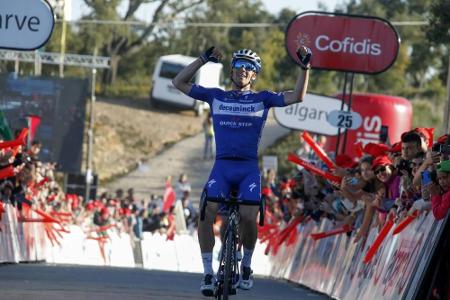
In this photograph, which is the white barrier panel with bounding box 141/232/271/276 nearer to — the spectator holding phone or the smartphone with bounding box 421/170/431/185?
the smartphone with bounding box 421/170/431/185

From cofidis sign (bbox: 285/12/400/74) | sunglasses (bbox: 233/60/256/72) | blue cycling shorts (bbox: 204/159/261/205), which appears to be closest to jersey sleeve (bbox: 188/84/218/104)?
sunglasses (bbox: 233/60/256/72)

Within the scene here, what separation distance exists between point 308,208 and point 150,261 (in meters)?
12.6

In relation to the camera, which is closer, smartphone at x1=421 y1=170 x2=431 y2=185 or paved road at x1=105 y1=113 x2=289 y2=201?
smartphone at x1=421 y1=170 x2=431 y2=185

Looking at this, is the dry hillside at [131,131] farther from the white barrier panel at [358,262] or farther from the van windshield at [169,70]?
the white barrier panel at [358,262]

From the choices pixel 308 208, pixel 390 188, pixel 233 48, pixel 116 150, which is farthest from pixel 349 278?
pixel 233 48

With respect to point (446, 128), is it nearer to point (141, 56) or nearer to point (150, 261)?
point (150, 261)

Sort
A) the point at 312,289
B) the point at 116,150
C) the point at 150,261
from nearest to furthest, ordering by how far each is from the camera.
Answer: the point at 312,289, the point at 150,261, the point at 116,150

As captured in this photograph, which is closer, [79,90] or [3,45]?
[3,45]

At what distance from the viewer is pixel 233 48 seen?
108 meters

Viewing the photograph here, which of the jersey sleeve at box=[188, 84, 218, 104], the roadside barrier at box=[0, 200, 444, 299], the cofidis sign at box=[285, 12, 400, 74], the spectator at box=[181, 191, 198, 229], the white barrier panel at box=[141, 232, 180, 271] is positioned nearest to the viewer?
the jersey sleeve at box=[188, 84, 218, 104]

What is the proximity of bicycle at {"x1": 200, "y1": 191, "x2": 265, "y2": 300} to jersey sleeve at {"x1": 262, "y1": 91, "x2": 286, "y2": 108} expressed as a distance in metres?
0.84

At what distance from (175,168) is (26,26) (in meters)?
60.8

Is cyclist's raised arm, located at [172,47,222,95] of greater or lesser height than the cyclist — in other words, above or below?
above

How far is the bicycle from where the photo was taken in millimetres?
13625
